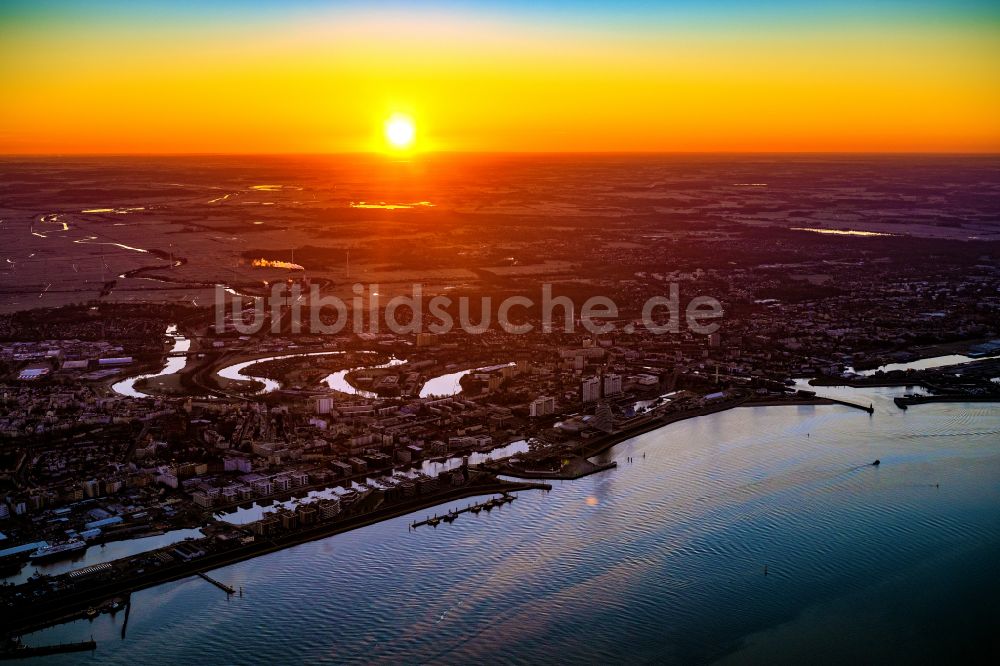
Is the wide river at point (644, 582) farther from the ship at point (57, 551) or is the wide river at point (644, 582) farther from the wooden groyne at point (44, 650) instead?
the ship at point (57, 551)

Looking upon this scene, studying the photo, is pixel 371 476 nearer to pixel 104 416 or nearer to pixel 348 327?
pixel 104 416

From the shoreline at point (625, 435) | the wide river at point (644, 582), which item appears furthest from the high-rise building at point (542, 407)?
the wide river at point (644, 582)

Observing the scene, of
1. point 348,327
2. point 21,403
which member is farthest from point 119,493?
point 348,327

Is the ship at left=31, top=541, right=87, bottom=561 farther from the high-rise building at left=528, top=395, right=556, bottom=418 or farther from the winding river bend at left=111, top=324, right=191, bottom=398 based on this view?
the high-rise building at left=528, top=395, right=556, bottom=418

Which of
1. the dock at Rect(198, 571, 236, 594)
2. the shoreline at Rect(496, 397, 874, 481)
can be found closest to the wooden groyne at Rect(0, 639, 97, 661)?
the dock at Rect(198, 571, 236, 594)

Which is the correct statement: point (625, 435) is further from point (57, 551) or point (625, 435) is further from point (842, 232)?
point (842, 232)

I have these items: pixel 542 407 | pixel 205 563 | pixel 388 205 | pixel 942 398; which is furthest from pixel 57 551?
pixel 388 205
